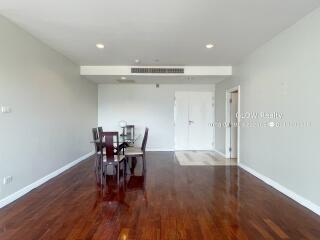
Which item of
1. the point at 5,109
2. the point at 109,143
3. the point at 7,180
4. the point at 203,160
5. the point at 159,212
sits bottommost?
the point at 159,212

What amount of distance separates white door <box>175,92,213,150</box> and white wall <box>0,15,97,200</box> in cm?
348

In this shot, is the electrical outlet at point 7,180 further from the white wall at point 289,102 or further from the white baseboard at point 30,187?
the white wall at point 289,102

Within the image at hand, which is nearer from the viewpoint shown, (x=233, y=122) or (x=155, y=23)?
(x=155, y=23)

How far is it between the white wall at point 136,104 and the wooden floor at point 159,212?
360 cm

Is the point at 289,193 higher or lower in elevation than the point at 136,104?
lower

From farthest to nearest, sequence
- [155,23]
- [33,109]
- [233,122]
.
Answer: [233,122]
[33,109]
[155,23]

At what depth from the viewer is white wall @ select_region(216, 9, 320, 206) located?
2.92 meters

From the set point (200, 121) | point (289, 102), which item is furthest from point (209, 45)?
point (200, 121)

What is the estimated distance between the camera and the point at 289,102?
3.46 metres

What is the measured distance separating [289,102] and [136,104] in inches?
202

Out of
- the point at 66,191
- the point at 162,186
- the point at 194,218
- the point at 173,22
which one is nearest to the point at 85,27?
the point at 173,22

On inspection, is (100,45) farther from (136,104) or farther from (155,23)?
(136,104)

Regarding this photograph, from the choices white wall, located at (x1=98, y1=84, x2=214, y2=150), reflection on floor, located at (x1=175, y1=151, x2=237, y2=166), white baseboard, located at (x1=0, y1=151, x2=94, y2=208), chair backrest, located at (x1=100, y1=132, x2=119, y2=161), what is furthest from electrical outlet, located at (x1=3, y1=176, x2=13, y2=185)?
white wall, located at (x1=98, y1=84, x2=214, y2=150)

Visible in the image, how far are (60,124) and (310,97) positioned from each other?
453cm
